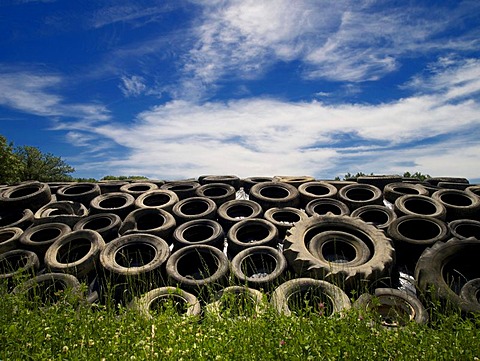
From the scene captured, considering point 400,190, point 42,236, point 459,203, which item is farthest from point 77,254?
point 459,203

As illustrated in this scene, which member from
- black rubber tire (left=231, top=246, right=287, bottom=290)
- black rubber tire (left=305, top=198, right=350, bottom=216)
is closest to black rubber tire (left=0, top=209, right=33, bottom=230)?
black rubber tire (left=231, top=246, right=287, bottom=290)

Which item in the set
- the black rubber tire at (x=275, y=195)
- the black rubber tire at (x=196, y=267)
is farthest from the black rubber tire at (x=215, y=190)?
the black rubber tire at (x=196, y=267)

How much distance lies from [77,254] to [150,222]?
2602 mm

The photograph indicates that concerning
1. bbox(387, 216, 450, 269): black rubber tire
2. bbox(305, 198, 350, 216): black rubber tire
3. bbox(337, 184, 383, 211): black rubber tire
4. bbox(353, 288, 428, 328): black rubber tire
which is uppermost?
bbox(337, 184, 383, 211): black rubber tire

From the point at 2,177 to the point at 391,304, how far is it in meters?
32.3

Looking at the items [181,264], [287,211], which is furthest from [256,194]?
[181,264]

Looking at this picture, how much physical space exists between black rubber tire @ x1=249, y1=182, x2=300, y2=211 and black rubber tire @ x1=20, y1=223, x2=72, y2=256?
22.2ft

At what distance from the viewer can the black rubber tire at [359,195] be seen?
470 inches

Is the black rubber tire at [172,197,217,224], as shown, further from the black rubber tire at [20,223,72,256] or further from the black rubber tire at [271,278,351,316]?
the black rubber tire at [271,278,351,316]

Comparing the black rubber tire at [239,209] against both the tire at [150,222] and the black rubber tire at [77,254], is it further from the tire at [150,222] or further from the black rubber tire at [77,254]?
the black rubber tire at [77,254]

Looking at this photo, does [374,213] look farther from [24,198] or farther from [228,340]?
[24,198]

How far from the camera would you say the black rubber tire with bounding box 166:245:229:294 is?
7852 millimetres

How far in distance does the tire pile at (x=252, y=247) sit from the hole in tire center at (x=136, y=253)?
30mm

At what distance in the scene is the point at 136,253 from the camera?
369 inches
